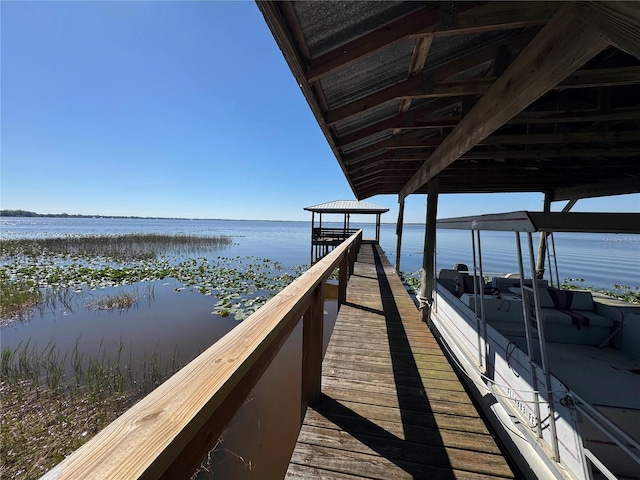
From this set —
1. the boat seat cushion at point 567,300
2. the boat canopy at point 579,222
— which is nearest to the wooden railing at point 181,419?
the boat canopy at point 579,222

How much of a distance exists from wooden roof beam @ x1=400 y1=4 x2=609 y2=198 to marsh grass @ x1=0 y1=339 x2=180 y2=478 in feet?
17.2

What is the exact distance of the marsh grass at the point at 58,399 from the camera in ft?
9.66

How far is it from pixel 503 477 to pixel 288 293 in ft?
5.44

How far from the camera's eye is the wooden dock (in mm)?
1649

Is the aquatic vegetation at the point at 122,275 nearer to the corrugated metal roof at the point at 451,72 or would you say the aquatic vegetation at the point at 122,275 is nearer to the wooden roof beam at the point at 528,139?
the wooden roof beam at the point at 528,139

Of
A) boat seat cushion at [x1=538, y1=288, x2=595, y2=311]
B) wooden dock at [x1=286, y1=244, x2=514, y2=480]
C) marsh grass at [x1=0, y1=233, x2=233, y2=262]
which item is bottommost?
marsh grass at [x1=0, y1=233, x2=233, y2=262]

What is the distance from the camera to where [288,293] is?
1480mm

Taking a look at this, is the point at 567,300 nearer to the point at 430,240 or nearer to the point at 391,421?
the point at 430,240

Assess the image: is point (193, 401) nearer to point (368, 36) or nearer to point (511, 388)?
point (368, 36)

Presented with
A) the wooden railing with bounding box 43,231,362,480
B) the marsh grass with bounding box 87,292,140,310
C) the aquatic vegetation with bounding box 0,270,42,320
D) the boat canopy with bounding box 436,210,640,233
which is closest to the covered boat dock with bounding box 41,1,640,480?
the wooden railing with bounding box 43,231,362,480

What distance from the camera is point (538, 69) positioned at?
176cm

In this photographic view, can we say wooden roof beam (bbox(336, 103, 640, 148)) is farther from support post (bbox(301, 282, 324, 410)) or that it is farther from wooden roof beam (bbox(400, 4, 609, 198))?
support post (bbox(301, 282, 324, 410))

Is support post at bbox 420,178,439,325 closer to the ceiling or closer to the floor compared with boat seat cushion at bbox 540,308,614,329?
closer to the ceiling

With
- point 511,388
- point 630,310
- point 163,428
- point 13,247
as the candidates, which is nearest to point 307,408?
point 163,428
